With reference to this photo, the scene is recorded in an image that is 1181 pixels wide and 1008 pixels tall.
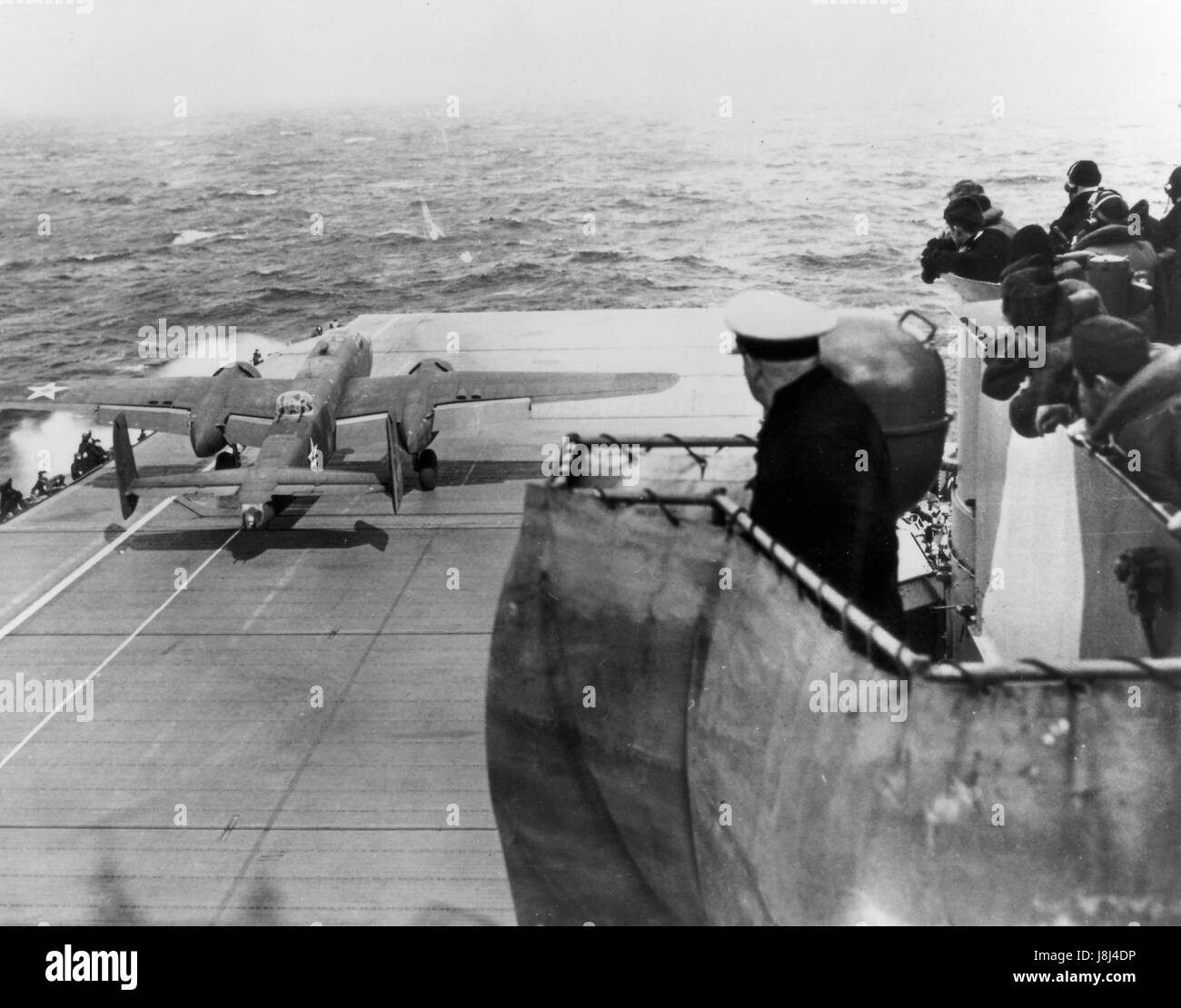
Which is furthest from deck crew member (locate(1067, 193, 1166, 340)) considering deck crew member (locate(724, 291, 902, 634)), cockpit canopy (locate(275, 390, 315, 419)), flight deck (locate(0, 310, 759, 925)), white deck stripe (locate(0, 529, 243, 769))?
cockpit canopy (locate(275, 390, 315, 419))

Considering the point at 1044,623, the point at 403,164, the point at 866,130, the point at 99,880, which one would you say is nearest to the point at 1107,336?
the point at 1044,623

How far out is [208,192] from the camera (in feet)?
435

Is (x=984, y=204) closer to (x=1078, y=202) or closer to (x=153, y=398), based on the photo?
(x=1078, y=202)

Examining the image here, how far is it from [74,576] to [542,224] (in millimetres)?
79643

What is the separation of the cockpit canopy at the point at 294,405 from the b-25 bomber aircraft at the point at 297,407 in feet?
0.09

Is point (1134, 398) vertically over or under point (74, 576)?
over

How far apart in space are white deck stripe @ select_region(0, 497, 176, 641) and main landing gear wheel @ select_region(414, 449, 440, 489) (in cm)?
682

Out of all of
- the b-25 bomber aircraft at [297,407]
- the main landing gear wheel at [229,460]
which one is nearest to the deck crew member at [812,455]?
the b-25 bomber aircraft at [297,407]

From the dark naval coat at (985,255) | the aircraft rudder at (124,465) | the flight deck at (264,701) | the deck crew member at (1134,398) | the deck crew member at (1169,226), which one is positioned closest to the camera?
the deck crew member at (1134,398)

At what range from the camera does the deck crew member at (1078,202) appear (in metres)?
13.3

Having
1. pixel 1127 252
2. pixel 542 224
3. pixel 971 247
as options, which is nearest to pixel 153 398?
pixel 971 247

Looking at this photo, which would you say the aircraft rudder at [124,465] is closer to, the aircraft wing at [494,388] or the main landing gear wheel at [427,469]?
the aircraft wing at [494,388]

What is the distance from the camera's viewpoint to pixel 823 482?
201 inches
